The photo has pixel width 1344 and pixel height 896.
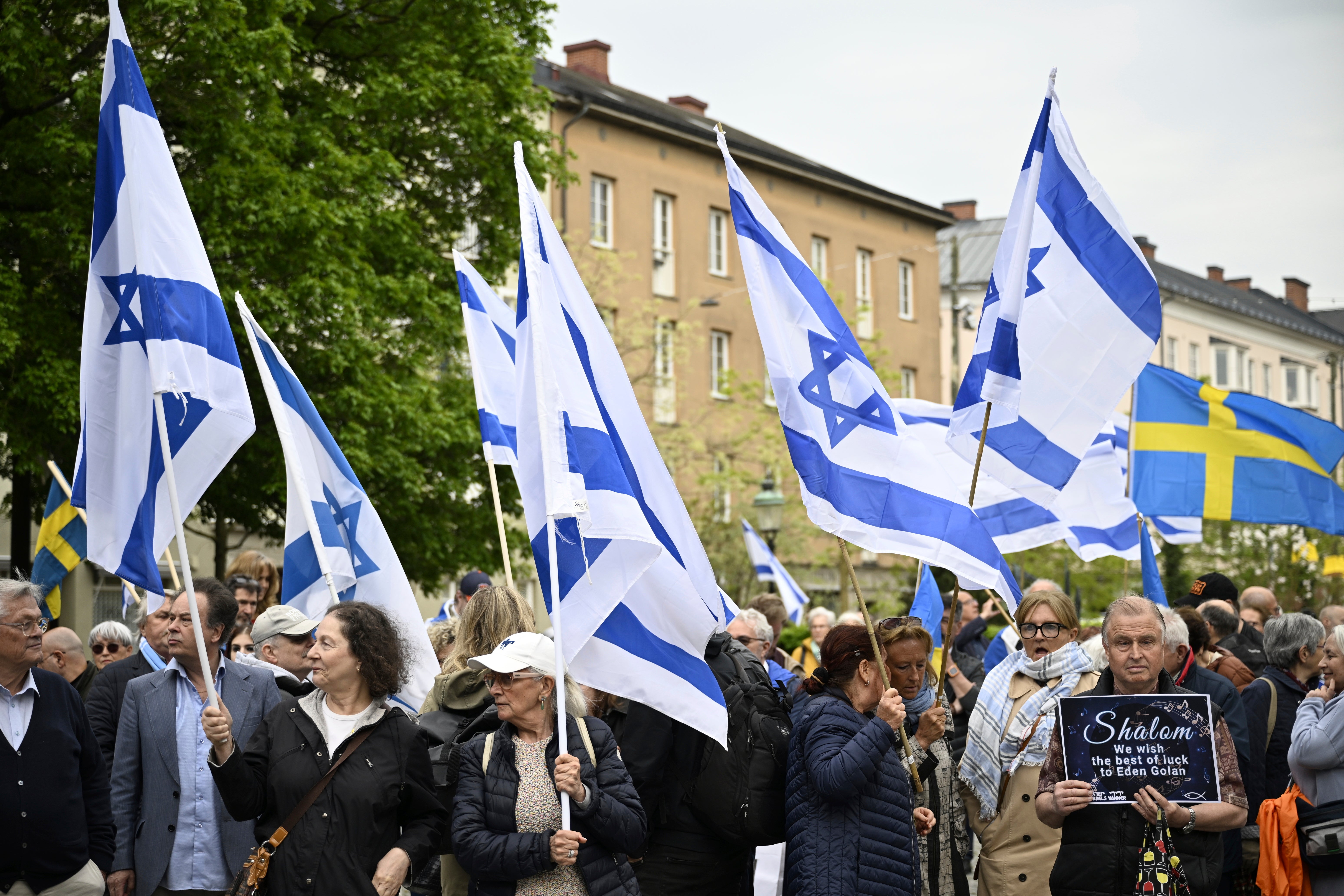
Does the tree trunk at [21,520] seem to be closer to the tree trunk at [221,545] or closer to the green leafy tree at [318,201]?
the green leafy tree at [318,201]

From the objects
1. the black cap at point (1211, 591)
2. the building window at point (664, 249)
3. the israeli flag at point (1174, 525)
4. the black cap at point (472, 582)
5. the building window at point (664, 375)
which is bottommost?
the black cap at point (1211, 591)

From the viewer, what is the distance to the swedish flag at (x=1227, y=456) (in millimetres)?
12289

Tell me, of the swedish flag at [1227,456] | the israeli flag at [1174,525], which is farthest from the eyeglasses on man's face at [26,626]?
the swedish flag at [1227,456]

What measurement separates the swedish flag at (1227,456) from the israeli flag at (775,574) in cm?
558

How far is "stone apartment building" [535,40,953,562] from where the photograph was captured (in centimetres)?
3634

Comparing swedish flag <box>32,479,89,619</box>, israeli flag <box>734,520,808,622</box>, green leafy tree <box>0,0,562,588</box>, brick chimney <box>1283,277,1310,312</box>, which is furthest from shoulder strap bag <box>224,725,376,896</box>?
brick chimney <box>1283,277,1310,312</box>

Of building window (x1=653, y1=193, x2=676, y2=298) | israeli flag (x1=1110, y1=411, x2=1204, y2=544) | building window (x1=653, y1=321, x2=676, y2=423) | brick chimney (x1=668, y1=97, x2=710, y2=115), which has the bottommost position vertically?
israeli flag (x1=1110, y1=411, x2=1204, y2=544)

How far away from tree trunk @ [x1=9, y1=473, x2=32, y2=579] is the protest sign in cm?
1699

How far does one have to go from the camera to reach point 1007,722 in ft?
22.8

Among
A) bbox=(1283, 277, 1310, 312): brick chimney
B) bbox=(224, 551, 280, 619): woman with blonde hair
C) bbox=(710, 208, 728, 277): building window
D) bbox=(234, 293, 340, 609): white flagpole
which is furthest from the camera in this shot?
bbox=(1283, 277, 1310, 312): brick chimney

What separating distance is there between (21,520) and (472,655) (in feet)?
51.2

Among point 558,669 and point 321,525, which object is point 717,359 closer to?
point 321,525

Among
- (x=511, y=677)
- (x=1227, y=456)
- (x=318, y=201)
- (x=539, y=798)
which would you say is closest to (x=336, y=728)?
(x=511, y=677)

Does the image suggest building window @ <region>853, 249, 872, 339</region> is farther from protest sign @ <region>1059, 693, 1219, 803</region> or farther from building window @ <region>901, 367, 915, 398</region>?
protest sign @ <region>1059, 693, 1219, 803</region>
